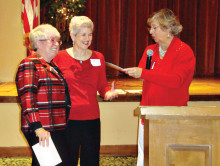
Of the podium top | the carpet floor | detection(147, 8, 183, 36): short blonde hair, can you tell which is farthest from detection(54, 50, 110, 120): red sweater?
the carpet floor

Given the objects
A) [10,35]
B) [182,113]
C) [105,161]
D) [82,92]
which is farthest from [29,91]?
[10,35]

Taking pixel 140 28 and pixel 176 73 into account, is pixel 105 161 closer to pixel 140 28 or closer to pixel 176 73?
pixel 176 73

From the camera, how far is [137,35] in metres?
6.10

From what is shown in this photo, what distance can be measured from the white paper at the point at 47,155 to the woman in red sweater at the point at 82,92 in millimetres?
336

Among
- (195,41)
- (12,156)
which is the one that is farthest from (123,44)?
(12,156)

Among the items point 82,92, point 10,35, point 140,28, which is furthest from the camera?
point 140,28

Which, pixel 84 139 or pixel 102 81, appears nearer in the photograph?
pixel 84 139

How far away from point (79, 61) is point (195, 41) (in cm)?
487

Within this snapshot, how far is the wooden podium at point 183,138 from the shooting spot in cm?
100

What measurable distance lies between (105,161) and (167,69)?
1.47 m

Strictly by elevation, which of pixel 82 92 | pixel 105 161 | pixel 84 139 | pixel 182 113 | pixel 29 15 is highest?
pixel 29 15

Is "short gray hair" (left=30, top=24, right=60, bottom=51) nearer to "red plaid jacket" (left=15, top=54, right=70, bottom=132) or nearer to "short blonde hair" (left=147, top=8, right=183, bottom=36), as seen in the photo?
"red plaid jacket" (left=15, top=54, right=70, bottom=132)

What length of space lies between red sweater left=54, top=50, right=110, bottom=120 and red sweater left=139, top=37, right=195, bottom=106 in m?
0.34

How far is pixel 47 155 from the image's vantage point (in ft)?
4.75
